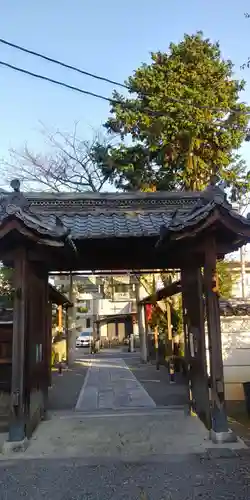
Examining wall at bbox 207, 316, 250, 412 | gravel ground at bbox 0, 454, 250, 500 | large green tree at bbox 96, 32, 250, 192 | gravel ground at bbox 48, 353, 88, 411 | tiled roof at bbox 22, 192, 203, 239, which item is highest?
large green tree at bbox 96, 32, 250, 192

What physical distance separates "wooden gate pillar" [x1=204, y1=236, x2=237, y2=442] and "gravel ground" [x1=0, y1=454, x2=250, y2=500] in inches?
27.2

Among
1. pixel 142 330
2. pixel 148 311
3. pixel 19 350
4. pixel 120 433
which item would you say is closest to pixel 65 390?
pixel 120 433

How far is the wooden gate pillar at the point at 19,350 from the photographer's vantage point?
6.17m

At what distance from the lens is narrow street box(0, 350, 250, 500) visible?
460 centimetres

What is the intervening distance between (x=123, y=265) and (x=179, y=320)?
1103 cm

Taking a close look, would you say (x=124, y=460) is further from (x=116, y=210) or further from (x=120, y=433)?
(x=116, y=210)

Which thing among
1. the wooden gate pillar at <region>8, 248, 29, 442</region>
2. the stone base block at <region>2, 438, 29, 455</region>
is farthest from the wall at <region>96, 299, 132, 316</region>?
the stone base block at <region>2, 438, 29, 455</region>

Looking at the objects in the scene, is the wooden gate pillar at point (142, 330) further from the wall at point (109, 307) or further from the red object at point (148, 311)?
the wall at point (109, 307)

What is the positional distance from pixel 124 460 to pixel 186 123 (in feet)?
51.7

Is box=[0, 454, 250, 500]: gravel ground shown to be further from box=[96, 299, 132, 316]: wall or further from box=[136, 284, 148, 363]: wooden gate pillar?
box=[96, 299, 132, 316]: wall

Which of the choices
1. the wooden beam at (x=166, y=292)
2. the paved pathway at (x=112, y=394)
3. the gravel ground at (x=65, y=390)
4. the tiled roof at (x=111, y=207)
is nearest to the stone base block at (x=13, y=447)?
the paved pathway at (x=112, y=394)

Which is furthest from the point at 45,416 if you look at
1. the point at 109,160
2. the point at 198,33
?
the point at 198,33

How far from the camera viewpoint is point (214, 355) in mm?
6488

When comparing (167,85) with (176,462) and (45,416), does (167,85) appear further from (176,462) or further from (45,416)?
(176,462)
